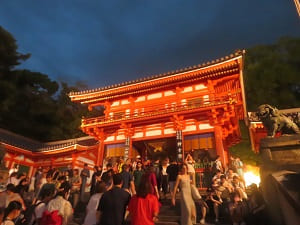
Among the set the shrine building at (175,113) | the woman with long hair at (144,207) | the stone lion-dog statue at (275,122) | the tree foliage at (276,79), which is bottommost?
the woman with long hair at (144,207)

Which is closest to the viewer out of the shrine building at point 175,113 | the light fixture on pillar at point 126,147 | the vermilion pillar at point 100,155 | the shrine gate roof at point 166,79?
the shrine building at point 175,113

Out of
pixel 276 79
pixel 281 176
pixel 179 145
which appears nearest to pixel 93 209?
pixel 281 176

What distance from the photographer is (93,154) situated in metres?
20.8

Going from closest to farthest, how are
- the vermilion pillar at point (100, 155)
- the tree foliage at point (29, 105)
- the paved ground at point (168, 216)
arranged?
the paved ground at point (168, 216), the vermilion pillar at point (100, 155), the tree foliage at point (29, 105)

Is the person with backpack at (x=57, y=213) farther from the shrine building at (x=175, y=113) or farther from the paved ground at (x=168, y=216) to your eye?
the shrine building at (x=175, y=113)

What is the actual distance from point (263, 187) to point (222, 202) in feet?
5.88

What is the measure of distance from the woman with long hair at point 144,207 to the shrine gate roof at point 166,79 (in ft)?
40.9

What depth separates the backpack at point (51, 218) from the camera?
3879 millimetres

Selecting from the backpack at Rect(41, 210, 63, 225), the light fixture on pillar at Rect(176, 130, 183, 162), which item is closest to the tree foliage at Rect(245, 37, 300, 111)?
the light fixture on pillar at Rect(176, 130, 183, 162)

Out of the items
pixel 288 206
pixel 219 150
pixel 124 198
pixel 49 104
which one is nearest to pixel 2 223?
pixel 124 198

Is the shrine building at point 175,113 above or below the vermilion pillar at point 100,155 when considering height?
above

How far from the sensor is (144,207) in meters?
3.25

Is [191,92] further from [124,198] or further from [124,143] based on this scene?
[124,198]

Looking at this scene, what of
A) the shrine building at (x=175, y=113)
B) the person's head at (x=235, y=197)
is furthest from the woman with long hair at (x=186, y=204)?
the shrine building at (x=175, y=113)
